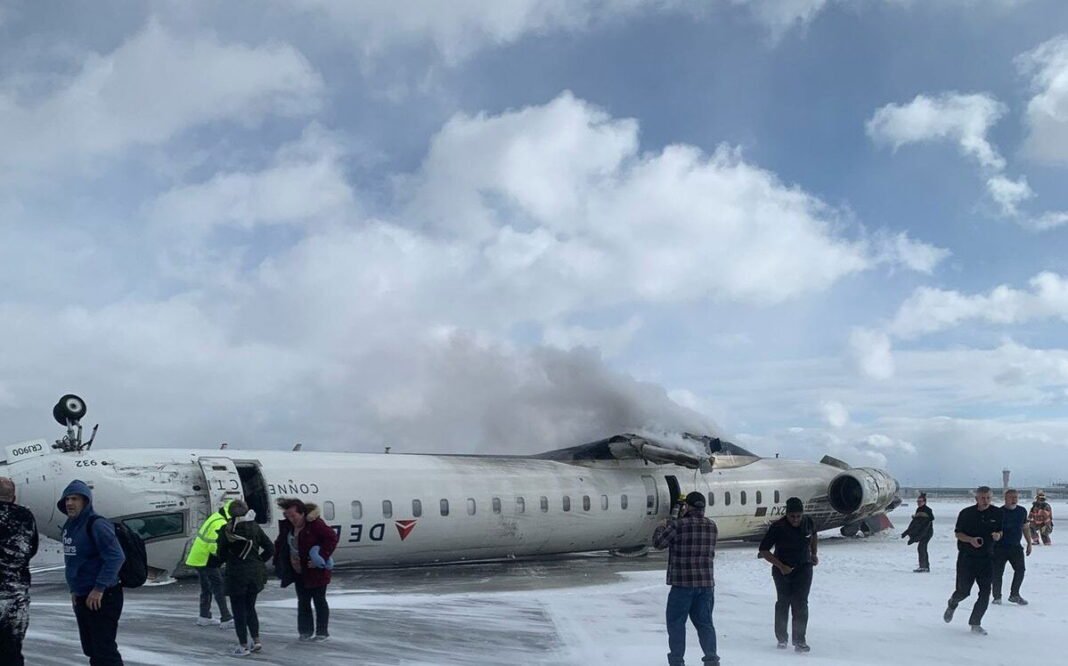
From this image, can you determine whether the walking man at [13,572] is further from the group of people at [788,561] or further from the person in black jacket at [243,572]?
the group of people at [788,561]

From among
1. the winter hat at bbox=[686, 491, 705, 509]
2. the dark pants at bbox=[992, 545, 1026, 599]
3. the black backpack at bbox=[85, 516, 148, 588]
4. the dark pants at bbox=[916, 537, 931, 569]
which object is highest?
the winter hat at bbox=[686, 491, 705, 509]

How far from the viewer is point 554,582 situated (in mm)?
17047

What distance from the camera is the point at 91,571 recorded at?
24.4 feet

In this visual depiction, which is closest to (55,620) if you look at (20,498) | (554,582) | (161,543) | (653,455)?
(161,543)

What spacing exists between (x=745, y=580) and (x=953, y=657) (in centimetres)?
650

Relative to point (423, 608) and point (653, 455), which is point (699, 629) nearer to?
point (423, 608)

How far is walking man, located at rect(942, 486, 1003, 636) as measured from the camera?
11039 mm

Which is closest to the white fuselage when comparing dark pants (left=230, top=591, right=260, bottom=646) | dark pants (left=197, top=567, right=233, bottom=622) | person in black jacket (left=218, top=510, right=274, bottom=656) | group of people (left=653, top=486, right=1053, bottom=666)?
dark pants (left=197, top=567, right=233, bottom=622)

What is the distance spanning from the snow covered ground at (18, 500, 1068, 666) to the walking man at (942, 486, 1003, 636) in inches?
13.1

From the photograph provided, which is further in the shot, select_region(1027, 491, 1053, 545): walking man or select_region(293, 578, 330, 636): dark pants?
select_region(1027, 491, 1053, 545): walking man

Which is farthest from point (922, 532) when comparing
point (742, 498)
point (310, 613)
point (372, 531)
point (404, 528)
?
point (310, 613)

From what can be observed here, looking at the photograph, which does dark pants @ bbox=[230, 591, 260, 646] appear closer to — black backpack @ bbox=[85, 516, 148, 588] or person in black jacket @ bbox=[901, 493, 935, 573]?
black backpack @ bbox=[85, 516, 148, 588]

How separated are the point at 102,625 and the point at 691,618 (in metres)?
5.23

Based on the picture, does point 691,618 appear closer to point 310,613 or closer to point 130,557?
point 310,613
